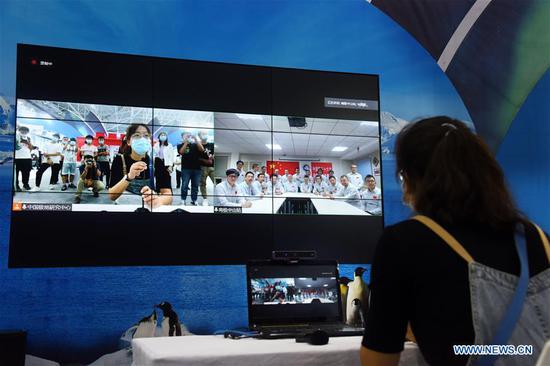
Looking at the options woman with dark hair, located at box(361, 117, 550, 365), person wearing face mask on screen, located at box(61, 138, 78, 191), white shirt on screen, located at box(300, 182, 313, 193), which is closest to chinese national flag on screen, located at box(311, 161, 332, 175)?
white shirt on screen, located at box(300, 182, 313, 193)

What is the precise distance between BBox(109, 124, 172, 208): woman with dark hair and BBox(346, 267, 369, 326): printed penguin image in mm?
1851

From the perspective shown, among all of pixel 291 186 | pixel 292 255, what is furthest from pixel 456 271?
pixel 291 186

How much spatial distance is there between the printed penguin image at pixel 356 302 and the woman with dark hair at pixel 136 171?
6.07 ft

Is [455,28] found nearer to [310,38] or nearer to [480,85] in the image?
[480,85]

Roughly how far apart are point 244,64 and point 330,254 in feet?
6.44

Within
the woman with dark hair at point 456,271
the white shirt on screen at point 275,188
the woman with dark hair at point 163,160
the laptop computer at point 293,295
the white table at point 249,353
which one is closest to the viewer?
the woman with dark hair at point 456,271

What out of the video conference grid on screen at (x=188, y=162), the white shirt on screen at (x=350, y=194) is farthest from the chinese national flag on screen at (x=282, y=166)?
the white shirt on screen at (x=350, y=194)

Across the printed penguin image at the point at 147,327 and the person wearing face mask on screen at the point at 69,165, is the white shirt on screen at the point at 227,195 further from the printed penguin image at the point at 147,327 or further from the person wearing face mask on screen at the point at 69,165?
the person wearing face mask on screen at the point at 69,165

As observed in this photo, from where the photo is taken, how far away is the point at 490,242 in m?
0.95

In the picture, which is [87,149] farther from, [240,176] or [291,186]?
[291,186]

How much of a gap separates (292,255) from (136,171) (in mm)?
2468

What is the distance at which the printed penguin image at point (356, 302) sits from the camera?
276 cm

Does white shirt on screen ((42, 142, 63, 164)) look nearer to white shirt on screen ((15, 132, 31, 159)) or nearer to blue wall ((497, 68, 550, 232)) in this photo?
white shirt on screen ((15, 132, 31, 159))

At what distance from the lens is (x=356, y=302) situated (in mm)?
2832
